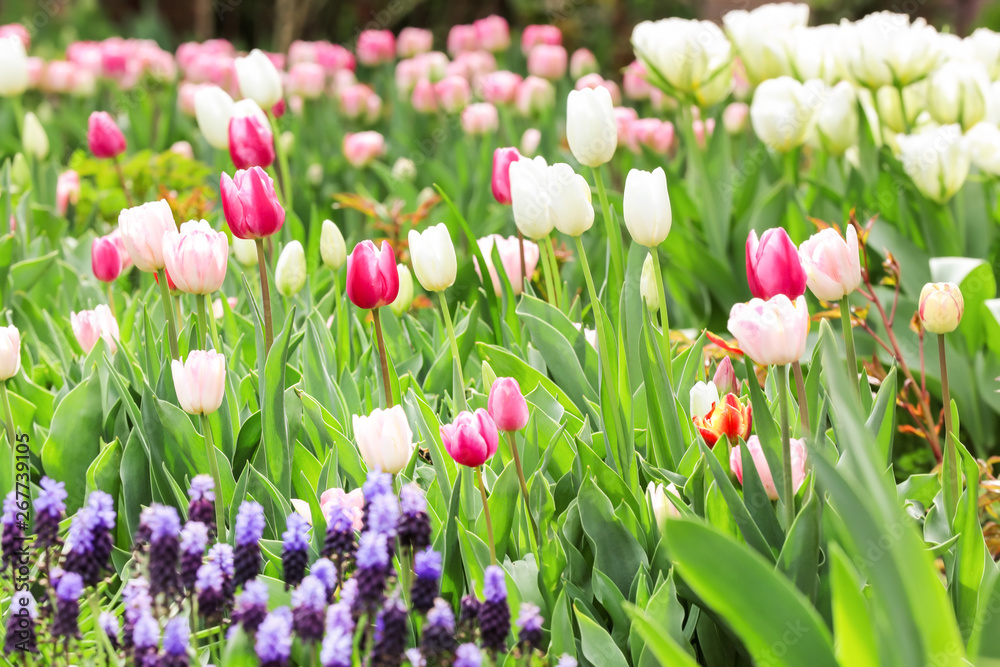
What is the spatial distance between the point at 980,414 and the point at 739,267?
747 mm

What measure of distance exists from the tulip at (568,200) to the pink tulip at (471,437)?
0.39 metres

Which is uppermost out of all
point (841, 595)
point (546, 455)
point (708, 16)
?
point (841, 595)

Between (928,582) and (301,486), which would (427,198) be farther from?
(928,582)

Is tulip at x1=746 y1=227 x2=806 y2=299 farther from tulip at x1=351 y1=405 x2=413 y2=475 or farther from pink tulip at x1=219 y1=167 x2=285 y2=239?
pink tulip at x1=219 y1=167 x2=285 y2=239

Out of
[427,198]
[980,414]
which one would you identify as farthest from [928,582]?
[427,198]

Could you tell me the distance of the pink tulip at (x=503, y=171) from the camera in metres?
1.82

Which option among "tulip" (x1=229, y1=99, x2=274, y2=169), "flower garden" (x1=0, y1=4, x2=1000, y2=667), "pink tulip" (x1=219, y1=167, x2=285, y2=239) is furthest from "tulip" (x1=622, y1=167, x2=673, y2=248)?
"tulip" (x1=229, y1=99, x2=274, y2=169)

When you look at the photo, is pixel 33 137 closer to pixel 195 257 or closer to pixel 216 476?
pixel 195 257

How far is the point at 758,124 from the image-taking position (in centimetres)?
261

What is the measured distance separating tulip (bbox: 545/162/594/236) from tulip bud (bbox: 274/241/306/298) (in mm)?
600

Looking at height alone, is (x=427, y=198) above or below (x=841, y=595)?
below

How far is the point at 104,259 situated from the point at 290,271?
1.23ft

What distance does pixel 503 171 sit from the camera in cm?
184

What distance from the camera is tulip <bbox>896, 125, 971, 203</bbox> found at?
2367 millimetres
